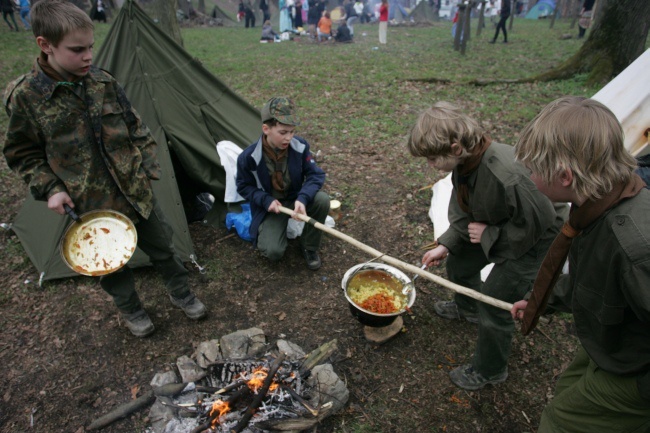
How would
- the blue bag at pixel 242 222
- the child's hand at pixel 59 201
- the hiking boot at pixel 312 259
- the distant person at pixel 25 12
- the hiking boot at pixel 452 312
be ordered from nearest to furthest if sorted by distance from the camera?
the child's hand at pixel 59 201
the hiking boot at pixel 452 312
the hiking boot at pixel 312 259
the blue bag at pixel 242 222
the distant person at pixel 25 12

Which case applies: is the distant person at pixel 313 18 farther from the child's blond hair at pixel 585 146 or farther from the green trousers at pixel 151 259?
the child's blond hair at pixel 585 146

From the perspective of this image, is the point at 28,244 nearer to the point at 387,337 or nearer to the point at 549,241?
the point at 387,337

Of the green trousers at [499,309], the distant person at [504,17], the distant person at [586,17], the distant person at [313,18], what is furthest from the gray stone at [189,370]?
the distant person at [586,17]

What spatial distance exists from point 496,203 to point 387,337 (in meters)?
1.46

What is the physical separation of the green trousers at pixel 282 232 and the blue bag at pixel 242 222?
399 millimetres

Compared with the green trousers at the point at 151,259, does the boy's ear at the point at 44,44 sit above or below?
above

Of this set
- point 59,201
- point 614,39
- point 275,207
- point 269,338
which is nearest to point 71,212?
point 59,201

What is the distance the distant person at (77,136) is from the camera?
2.31 meters

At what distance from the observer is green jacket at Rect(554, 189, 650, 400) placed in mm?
1316

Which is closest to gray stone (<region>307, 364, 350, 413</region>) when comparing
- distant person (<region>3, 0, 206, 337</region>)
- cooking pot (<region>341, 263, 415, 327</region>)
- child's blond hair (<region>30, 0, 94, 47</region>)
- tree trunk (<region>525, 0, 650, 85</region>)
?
cooking pot (<region>341, 263, 415, 327</region>)

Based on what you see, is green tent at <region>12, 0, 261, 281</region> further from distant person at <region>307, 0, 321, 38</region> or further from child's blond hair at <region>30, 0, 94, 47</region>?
distant person at <region>307, 0, 321, 38</region>

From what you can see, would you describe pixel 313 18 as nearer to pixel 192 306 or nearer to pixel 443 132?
pixel 192 306

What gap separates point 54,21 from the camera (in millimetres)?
2193

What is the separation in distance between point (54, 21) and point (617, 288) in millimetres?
3105
